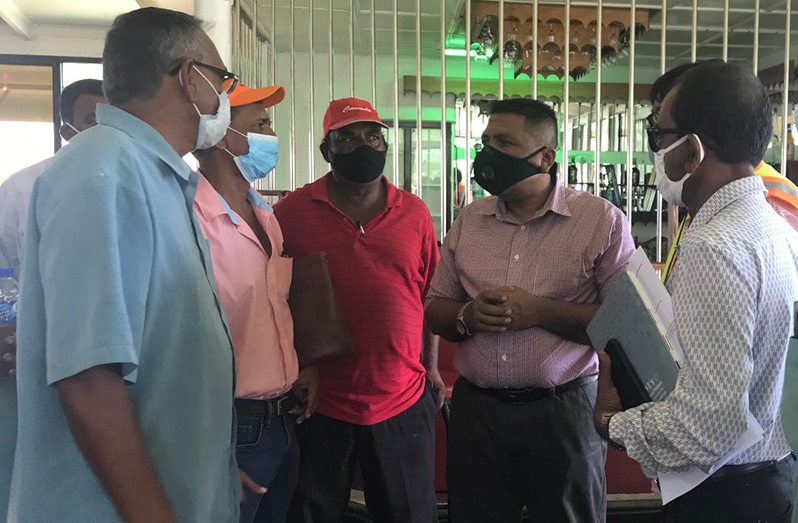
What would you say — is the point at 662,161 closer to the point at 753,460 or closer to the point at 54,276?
the point at 753,460

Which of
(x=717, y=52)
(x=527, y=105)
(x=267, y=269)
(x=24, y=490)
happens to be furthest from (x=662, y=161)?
(x=717, y=52)

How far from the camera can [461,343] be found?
6.20 ft

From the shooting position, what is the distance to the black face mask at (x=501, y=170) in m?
1.90

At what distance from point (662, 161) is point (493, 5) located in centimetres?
360

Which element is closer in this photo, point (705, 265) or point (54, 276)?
point (54, 276)

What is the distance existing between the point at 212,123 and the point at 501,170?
0.97 meters

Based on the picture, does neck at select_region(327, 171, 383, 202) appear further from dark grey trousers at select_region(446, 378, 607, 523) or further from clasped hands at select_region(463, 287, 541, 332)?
dark grey trousers at select_region(446, 378, 607, 523)

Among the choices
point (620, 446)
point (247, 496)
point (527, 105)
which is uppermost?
point (527, 105)

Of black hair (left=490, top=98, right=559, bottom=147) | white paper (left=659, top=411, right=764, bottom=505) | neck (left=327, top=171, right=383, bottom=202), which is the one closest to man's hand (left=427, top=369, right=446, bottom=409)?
neck (left=327, top=171, right=383, bottom=202)

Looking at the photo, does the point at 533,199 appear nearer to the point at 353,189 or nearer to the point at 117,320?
the point at 353,189

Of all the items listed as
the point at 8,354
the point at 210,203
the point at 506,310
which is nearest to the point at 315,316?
the point at 210,203

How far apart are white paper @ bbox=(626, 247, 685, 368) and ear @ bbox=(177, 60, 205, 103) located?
0.88 m

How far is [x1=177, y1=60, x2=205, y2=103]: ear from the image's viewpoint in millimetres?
1126

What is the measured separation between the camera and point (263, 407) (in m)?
1.51
